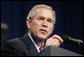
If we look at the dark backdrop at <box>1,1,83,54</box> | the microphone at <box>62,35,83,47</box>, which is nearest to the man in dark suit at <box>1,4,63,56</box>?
the microphone at <box>62,35,83,47</box>

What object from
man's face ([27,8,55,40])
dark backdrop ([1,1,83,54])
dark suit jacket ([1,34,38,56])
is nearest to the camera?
dark suit jacket ([1,34,38,56])

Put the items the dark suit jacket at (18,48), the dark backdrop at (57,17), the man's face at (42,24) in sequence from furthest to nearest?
1. the dark backdrop at (57,17)
2. the man's face at (42,24)
3. the dark suit jacket at (18,48)

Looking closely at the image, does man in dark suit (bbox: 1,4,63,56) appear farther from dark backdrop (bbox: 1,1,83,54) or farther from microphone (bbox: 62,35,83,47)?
dark backdrop (bbox: 1,1,83,54)

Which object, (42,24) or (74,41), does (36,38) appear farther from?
(74,41)

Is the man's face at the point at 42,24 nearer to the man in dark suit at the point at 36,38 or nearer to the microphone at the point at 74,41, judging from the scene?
the man in dark suit at the point at 36,38

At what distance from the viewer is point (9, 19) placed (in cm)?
388

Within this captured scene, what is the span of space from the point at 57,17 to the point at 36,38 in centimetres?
226

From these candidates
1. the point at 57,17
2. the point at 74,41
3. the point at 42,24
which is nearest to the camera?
the point at 74,41

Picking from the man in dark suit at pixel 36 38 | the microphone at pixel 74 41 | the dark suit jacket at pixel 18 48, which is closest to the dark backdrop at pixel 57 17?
the man in dark suit at pixel 36 38

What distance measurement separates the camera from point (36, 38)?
6.44 feet

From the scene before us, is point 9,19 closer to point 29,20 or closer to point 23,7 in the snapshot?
point 23,7

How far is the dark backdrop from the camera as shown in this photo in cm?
387

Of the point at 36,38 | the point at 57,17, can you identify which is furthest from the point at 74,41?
the point at 57,17

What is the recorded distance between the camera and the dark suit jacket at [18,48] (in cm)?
150
